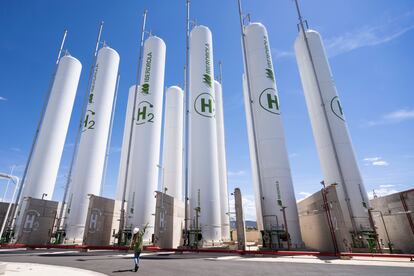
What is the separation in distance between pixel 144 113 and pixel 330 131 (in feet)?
55.0

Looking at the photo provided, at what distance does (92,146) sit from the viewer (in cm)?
2405

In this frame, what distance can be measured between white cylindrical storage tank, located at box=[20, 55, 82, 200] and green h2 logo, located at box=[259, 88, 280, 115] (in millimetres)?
20944

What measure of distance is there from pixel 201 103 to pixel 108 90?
1195cm

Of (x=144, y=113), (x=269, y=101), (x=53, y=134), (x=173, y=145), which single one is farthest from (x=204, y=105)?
(x=53, y=134)

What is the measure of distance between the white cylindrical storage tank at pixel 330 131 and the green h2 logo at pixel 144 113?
49.7ft

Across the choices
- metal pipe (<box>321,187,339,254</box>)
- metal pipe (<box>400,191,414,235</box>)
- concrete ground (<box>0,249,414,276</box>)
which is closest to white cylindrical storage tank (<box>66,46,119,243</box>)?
concrete ground (<box>0,249,414,276</box>)

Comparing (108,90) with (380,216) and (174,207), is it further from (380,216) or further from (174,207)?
(380,216)

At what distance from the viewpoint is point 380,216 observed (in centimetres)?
1698

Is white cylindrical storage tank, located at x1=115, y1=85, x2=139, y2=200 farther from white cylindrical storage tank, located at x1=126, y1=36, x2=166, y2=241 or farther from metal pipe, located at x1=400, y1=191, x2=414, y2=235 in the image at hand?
metal pipe, located at x1=400, y1=191, x2=414, y2=235

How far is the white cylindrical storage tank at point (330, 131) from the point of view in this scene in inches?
679

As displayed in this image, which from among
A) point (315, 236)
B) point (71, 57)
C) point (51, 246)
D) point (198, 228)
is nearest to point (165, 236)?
point (198, 228)

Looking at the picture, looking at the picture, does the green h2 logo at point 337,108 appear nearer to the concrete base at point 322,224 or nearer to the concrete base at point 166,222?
the concrete base at point 322,224

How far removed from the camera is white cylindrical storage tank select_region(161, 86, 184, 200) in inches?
1106

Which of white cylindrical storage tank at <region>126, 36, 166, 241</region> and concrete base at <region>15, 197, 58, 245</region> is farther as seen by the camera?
white cylindrical storage tank at <region>126, 36, 166, 241</region>
